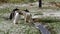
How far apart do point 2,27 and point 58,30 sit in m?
1.07

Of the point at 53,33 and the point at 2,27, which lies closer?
the point at 53,33

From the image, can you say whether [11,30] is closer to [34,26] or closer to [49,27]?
[34,26]

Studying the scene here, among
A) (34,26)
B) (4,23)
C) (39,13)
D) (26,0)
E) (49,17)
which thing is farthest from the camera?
(26,0)

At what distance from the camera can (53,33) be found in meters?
3.53

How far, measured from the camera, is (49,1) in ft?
22.5

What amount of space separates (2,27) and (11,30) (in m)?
0.28

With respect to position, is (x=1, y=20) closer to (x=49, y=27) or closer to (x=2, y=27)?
(x=2, y=27)

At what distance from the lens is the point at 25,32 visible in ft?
11.8

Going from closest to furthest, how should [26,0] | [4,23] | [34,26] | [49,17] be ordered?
[34,26], [4,23], [49,17], [26,0]

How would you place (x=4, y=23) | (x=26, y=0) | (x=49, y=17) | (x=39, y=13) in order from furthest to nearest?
(x=26, y=0)
(x=39, y=13)
(x=49, y=17)
(x=4, y=23)

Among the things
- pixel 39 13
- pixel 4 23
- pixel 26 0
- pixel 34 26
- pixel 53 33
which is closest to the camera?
pixel 53 33

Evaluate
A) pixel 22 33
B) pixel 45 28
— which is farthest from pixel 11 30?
pixel 45 28

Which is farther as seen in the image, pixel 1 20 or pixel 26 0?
pixel 26 0

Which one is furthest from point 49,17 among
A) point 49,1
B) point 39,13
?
point 49,1
